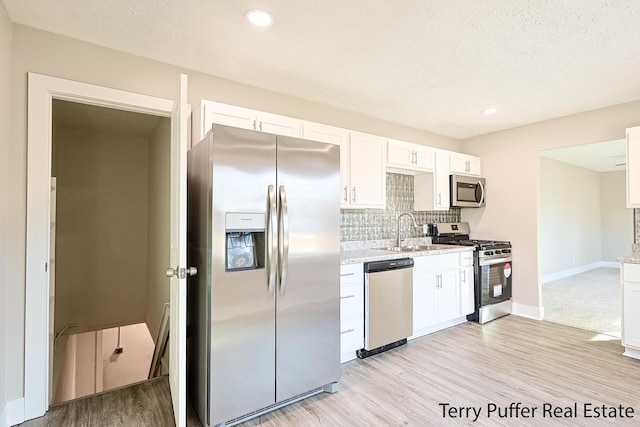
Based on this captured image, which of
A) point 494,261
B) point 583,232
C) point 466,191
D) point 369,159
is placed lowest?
point 494,261

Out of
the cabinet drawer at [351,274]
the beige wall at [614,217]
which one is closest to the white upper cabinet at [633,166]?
the cabinet drawer at [351,274]

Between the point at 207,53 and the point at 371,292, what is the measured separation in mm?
2355

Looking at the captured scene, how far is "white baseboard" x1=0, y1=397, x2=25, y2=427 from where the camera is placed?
1.97 metres

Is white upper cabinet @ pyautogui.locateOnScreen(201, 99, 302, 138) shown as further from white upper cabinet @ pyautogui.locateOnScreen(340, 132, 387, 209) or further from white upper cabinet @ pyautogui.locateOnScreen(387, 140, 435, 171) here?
white upper cabinet @ pyautogui.locateOnScreen(387, 140, 435, 171)

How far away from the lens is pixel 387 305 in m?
3.01

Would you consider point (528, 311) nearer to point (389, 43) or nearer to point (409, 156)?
point (409, 156)

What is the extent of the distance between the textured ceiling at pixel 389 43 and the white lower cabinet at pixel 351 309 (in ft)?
5.53

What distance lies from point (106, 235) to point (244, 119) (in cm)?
349

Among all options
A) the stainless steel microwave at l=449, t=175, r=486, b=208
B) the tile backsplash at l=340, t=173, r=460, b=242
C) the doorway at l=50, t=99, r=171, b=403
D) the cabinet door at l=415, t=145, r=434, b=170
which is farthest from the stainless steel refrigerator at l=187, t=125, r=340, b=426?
the stainless steel microwave at l=449, t=175, r=486, b=208

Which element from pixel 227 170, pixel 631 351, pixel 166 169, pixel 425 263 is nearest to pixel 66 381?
pixel 166 169

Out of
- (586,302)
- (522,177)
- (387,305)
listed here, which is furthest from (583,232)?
(387,305)

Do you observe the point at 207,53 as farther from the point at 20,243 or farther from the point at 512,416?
the point at 512,416

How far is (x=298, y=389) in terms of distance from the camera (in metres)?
2.18

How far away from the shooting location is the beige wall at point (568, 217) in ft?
20.4
